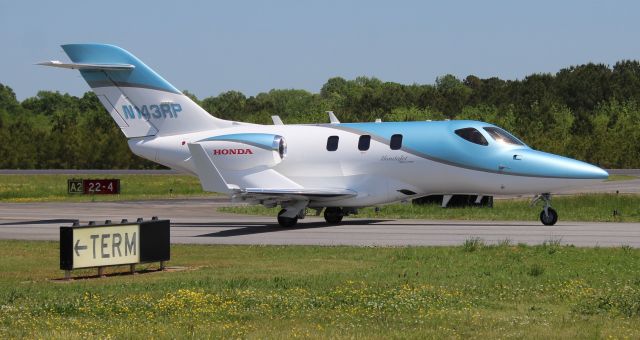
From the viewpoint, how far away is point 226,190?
31.5 metres

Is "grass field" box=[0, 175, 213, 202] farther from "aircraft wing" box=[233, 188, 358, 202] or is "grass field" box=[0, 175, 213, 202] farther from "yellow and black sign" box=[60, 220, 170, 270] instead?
"yellow and black sign" box=[60, 220, 170, 270]

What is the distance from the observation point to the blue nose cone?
102ft

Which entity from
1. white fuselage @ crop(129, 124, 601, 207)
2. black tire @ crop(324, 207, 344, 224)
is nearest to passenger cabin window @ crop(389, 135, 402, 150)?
white fuselage @ crop(129, 124, 601, 207)

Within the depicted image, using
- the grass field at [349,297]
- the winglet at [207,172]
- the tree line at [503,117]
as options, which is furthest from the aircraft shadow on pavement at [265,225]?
the tree line at [503,117]

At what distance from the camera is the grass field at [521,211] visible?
37906 mm

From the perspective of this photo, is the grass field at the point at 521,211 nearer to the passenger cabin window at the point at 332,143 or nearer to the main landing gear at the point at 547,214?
the main landing gear at the point at 547,214

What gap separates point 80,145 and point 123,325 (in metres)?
100

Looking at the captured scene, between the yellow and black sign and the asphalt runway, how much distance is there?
6402 mm

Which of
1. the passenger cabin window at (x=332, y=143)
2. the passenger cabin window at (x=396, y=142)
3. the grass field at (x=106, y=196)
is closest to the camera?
the passenger cabin window at (x=396, y=142)

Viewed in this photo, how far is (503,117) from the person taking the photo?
10669cm

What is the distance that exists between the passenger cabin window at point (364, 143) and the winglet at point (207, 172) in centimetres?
450

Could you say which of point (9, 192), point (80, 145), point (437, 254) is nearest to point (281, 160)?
point (437, 254)

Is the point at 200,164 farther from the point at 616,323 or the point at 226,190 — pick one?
the point at 616,323

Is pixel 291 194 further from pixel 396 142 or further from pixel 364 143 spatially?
pixel 396 142
